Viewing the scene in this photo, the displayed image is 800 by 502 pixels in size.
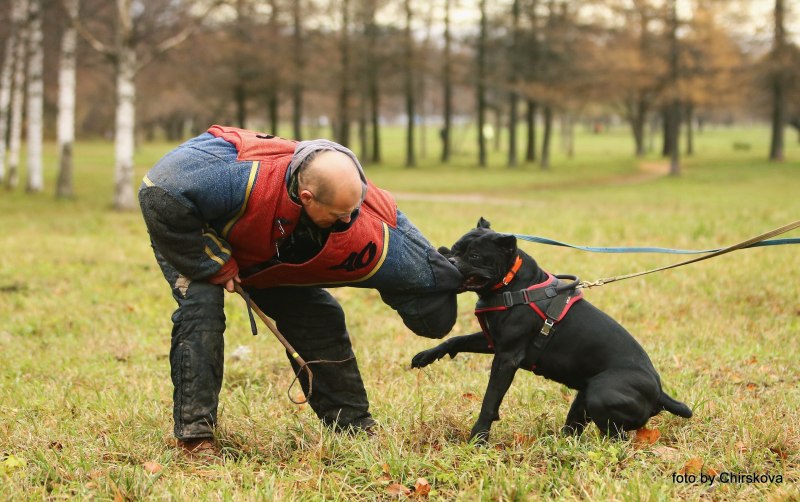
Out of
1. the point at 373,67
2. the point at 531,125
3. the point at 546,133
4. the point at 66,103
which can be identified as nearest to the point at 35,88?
the point at 66,103

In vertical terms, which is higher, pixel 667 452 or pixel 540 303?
pixel 540 303

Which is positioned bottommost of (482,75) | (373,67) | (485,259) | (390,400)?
(390,400)

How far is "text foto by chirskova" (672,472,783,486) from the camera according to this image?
353 cm

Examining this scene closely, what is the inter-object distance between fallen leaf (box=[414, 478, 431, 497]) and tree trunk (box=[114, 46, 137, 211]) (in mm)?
15610

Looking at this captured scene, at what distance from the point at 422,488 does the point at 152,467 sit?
49.2 inches

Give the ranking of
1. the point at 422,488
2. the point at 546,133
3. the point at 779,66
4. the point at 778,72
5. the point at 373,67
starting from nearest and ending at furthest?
1. the point at 422,488
2. the point at 779,66
3. the point at 778,72
4. the point at 546,133
5. the point at 373,67

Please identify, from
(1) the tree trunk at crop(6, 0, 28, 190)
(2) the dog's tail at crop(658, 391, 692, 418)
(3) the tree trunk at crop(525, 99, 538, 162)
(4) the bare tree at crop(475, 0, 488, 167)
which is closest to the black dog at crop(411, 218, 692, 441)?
(2) the dog's tail at crop(658, 391, 692, 418)

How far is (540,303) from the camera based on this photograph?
418 centimetres

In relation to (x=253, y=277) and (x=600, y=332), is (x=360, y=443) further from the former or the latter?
(x=600, y=332)

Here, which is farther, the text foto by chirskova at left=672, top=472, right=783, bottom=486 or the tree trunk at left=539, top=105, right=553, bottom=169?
the tree trunk at left=539, top=105, right=553, bottom=169

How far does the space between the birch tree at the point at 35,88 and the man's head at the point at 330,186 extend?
18.0 metres

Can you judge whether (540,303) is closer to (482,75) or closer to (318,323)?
(318,323)

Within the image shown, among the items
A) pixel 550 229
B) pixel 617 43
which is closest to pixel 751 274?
pixel 550 229

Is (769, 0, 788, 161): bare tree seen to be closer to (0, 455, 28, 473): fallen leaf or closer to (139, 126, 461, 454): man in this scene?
(139, 126, 461, 454): man
